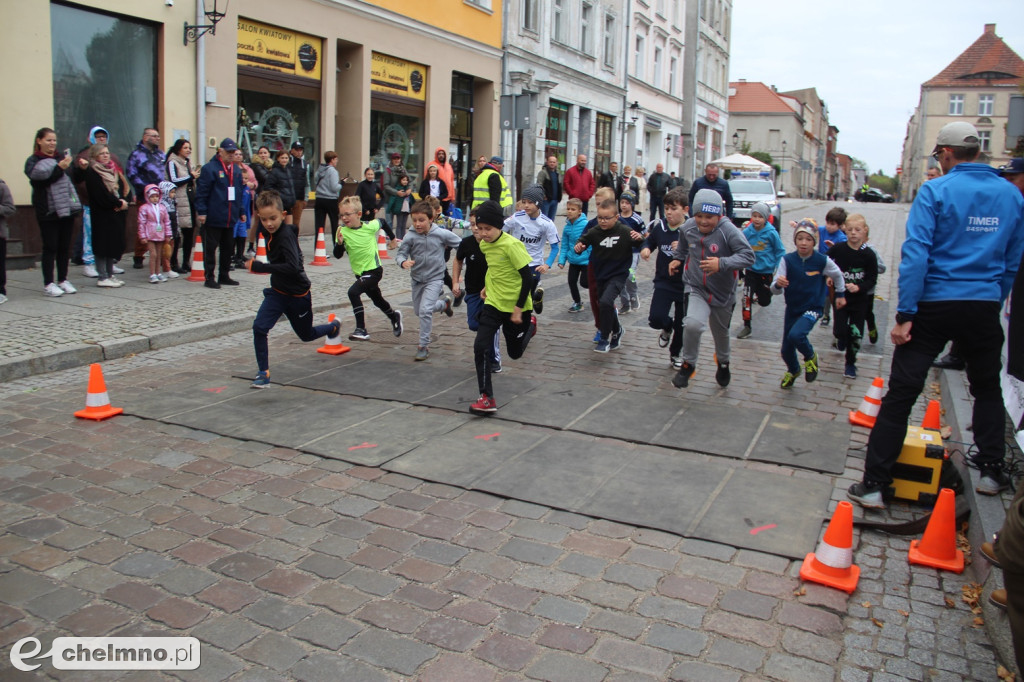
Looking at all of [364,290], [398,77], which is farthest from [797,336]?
[398,77]

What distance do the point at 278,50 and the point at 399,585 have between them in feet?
51.1

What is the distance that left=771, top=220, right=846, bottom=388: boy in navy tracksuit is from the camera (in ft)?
24.9

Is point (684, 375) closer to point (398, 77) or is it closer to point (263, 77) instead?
point (263, 77)

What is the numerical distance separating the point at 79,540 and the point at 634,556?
9.43ft

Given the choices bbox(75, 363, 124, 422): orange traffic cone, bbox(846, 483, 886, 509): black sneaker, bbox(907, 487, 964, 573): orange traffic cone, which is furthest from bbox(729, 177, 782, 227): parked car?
bbox(907, 487, 964, 573): orange traffic cone

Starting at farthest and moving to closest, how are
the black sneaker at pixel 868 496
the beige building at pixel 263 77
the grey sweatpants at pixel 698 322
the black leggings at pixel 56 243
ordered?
the beige building at pixel 263 77, the black leggings at pixel 56 243, the grey sweatpants at pixel 698 322, the black sneaker at pixel 868 496

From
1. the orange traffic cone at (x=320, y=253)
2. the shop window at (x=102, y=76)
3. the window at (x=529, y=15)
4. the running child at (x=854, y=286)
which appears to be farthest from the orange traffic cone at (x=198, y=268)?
the window at (x=529, y=15)

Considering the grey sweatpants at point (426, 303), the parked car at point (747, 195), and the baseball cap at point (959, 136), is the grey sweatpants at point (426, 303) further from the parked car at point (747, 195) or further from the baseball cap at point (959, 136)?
the parked car at point (747, 195)

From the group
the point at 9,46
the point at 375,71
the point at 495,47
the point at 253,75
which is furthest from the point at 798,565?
the point at 495,47

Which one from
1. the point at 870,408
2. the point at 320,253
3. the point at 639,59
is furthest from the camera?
the point at 639,59

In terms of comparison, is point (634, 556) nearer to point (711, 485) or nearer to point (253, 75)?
point (711, 485)

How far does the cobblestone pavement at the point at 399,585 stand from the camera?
340cm

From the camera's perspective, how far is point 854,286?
27.6 ft

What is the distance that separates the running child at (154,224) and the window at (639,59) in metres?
29.8
